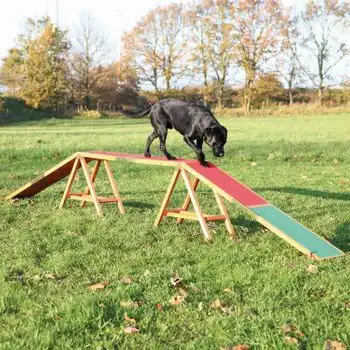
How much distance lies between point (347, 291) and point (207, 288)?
1.30m

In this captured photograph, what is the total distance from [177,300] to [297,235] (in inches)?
80.3

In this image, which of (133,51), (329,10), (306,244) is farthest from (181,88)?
(306,244)

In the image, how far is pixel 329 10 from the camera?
5872 centimetres

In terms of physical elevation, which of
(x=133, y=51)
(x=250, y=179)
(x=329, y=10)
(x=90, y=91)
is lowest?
(x=250, y=179)

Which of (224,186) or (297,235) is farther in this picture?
(224,186)

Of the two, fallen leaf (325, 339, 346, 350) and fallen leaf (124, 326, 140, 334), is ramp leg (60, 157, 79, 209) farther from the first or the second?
fallen leaf (325, 339, 346, 350)

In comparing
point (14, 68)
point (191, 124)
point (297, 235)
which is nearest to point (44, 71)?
point (14, 68)

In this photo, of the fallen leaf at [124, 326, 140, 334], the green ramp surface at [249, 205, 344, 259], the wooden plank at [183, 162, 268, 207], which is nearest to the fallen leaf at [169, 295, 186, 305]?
the fallen leaf at [124, 326, 140, 334]

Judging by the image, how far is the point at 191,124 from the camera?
701 cm

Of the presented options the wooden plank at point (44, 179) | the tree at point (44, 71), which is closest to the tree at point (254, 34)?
the tree at point (44, 71)

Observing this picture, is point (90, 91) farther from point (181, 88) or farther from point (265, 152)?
point (265, 152)

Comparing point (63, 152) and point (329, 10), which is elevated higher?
point (329, 10)

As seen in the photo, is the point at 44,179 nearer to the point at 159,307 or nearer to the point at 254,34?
the point at 159,307

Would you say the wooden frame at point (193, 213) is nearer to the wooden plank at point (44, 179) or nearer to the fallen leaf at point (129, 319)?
the wooden plank at point (44, 179)
